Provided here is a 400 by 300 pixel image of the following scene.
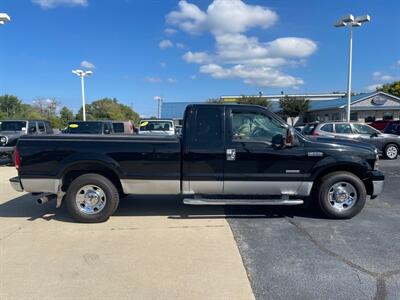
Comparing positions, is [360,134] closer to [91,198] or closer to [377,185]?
[377,185]

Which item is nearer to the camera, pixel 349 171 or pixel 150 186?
pixel 150 186

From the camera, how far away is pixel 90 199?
239 inches

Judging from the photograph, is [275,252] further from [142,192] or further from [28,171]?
[28,171]

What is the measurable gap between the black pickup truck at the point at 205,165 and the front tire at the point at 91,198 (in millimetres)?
16

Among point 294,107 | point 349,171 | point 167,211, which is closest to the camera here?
point 349,171

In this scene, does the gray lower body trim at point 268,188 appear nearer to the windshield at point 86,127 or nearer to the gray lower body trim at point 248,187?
the gray lower body trim at point 248,187

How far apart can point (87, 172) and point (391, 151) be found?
45.7 feet

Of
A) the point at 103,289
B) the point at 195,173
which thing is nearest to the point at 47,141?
the point at 195,173

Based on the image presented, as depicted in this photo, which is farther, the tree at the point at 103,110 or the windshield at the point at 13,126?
the tree at the point at 103,110

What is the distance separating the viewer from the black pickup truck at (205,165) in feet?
19.5

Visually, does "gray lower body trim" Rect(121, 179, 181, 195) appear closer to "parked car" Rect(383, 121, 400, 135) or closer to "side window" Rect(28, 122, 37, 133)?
"side window" Rect(28, 122, 37, 133)

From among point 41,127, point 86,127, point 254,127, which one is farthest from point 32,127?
point 254,127

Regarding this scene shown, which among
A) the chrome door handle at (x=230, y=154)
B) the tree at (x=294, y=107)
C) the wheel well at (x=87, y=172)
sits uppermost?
the tree at (x=294, y=107)

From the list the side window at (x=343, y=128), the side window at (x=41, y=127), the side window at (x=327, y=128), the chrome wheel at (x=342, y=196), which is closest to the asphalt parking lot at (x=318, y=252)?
the chrome wheel at (x=342, y=196)
